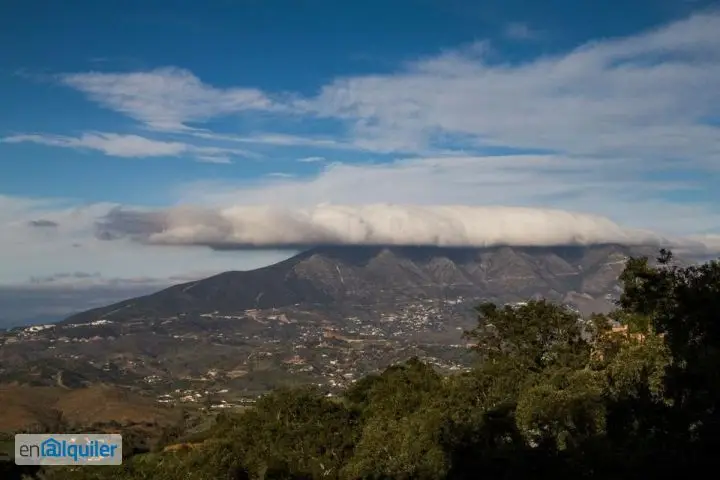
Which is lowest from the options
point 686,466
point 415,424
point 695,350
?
point 415,424

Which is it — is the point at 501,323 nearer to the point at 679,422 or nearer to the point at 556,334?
the point at 556,334

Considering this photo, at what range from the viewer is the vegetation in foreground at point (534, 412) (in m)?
30.7

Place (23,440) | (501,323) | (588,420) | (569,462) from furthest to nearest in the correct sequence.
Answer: (501,323)
(23,440)
(588,420)
(569,462)

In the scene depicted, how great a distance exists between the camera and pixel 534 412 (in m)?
37.4

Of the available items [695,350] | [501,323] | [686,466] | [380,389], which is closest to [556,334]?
[501,323]

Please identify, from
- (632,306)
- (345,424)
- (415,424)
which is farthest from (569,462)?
(345,424)

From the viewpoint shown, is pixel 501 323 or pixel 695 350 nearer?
pixel 695 350

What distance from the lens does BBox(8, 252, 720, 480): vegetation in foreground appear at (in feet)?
101

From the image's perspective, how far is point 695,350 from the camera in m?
35.2

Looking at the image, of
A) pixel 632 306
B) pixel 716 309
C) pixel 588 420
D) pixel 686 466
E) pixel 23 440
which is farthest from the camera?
pixel 23 440

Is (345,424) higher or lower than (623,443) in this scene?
lower

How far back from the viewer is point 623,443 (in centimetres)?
3006

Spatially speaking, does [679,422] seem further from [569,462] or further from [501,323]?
[501,323]

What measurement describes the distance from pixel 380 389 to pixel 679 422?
3687cm
